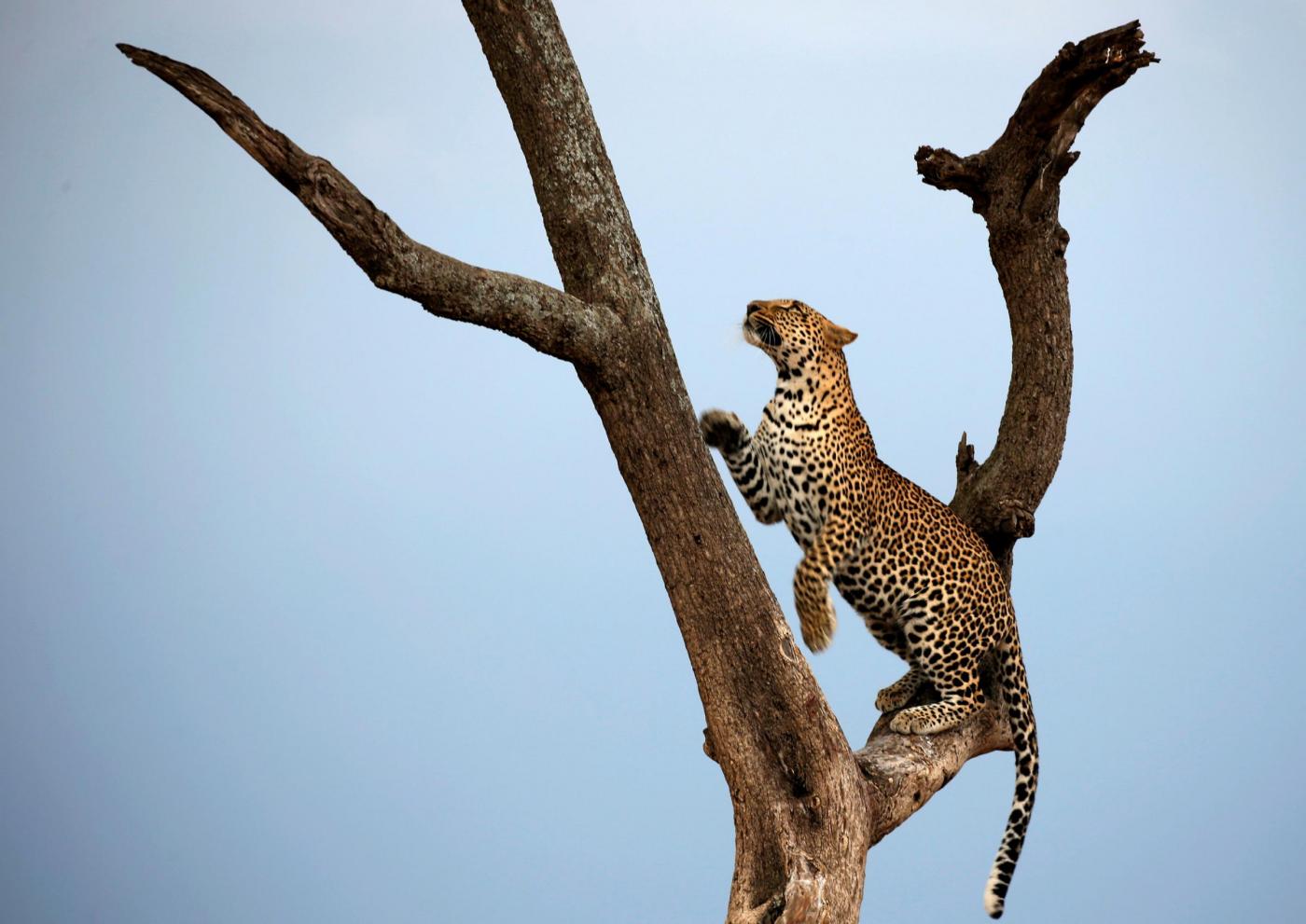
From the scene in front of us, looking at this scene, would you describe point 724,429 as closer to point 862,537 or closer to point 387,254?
point 862,537

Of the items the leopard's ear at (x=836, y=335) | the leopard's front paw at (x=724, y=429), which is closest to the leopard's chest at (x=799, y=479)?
the leopard's front paw at (x=724, y=429)

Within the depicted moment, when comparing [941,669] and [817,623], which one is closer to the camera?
[817,623]

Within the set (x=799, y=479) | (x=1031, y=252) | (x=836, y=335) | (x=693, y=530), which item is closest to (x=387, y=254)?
(x=693, y=530)

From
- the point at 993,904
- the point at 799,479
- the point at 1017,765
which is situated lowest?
the point at 993,904

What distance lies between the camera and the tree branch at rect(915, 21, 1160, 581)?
670 cm

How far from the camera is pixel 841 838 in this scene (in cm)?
604

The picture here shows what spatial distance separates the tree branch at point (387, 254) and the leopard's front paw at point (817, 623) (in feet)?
5.09

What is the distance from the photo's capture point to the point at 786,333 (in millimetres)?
6570

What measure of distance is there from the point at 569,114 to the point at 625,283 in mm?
740

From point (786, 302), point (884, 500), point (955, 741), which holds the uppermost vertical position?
point (786, 302)

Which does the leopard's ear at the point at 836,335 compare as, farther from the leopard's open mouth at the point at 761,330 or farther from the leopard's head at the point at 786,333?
the leopard's open mouth at the point at 761,330

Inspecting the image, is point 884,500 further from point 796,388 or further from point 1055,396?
point 1055,396

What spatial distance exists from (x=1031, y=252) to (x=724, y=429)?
1961 millimetres

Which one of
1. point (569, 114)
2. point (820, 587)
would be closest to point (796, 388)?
point (820, 587)
